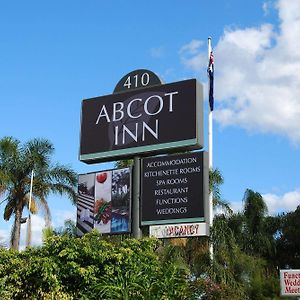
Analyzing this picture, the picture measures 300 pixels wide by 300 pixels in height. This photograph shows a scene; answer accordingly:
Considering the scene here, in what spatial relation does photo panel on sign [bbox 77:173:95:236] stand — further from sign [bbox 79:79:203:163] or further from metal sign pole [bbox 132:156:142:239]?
metal sign pole [bbox 132:156:142:239]

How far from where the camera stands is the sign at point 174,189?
1836 cm

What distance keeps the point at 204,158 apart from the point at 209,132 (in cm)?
1788

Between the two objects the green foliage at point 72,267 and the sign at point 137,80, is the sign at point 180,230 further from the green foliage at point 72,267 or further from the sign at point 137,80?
the sign at point 137,80

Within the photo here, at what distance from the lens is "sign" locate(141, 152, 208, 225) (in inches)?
723

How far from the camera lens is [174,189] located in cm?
1886

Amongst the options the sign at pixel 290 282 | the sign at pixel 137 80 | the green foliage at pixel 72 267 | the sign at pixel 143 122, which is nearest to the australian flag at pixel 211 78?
the sign at pixel 137 80

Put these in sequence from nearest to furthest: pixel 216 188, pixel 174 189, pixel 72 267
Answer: pixel 72 267 → pixel 174 189 → pixel 216 188

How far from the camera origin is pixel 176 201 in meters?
18.7

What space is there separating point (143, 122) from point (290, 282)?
7181 mm

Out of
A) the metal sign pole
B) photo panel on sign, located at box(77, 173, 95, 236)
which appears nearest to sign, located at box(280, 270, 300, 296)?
the metal sign pole

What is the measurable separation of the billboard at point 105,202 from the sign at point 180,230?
1.00 m

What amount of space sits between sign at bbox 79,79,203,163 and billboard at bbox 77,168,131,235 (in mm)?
638

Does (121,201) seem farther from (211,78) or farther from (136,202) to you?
(211,78)

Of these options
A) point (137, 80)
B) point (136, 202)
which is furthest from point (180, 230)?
point (137, 80)
